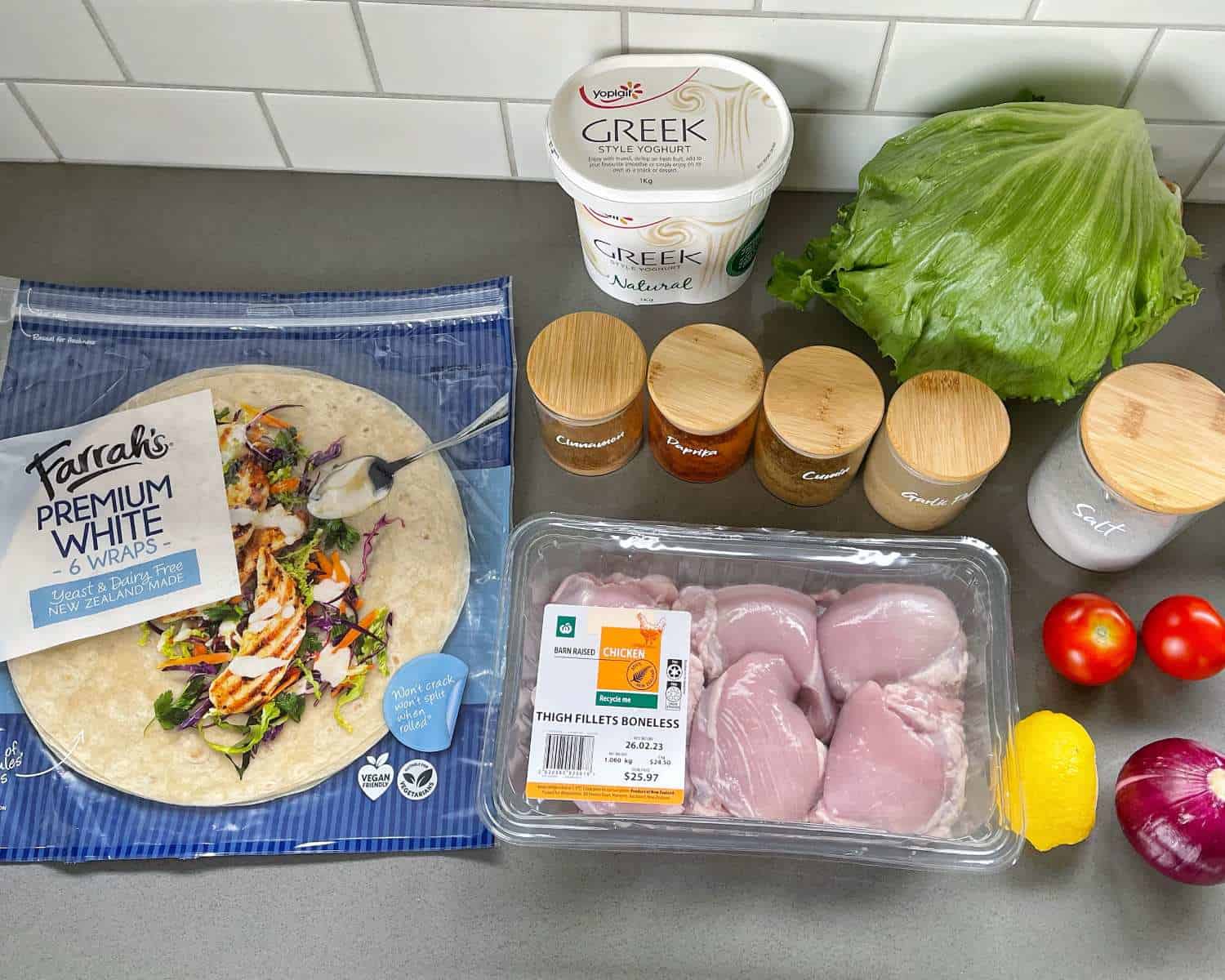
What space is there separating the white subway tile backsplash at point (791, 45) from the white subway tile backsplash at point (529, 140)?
0.13 metres

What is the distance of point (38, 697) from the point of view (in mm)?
861

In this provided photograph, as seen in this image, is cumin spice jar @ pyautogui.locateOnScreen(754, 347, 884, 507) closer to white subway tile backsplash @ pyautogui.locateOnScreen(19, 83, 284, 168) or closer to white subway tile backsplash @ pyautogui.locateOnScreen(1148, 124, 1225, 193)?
white subway tile backsplash @ pyautogui.locateOnScreen(1148, 124, 1225, 193)

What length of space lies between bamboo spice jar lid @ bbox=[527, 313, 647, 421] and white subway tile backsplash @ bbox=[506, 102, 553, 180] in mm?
216

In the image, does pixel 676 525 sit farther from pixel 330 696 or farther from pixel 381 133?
pixel 381 133

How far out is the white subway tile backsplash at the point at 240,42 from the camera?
901mm

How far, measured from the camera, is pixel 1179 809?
0.75 metres

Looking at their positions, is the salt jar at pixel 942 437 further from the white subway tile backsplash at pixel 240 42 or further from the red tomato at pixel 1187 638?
the white subway tile backsplash at pixel 240 42

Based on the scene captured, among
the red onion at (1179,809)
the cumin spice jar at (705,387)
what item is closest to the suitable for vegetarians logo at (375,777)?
the cumin spice jar at (705,387)

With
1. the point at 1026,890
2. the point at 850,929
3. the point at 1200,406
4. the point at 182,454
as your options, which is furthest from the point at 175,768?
the point at 1200,406

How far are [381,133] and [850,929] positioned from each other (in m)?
0.88

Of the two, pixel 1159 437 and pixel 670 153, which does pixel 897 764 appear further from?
pixel 670 153

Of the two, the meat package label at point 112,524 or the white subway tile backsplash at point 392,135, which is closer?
the meat package label at point 112,524

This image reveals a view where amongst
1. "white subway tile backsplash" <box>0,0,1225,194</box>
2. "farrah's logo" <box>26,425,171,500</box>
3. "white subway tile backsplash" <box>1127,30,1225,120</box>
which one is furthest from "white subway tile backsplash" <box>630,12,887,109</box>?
"farrah's logo" <box>26,425,171,500</box>

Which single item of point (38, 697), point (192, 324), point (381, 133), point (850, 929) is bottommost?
point (850, 929)
